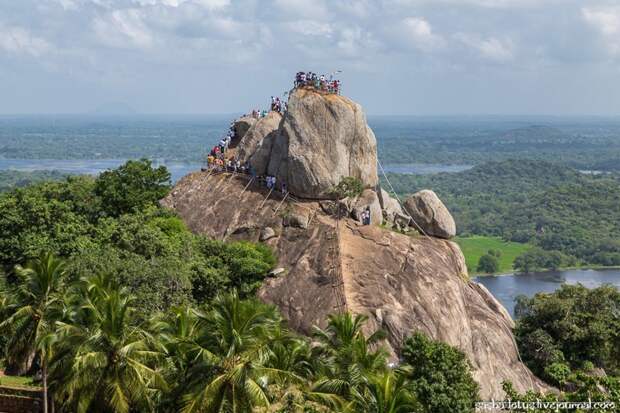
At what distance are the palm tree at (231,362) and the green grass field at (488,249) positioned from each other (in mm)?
99587

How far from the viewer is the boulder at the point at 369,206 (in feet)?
121

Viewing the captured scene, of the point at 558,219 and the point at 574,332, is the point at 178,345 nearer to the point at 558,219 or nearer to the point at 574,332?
the point at 574,332

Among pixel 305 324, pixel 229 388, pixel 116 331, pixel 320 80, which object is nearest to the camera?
pixel 229 388

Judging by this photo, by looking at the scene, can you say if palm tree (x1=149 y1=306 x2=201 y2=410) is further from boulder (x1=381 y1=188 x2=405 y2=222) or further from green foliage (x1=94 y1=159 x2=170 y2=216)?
green foliage (x1=94 y1=159 x2=170 y2=216)

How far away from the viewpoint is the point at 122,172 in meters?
42.7

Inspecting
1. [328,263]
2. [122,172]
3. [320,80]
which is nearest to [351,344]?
[328,263]

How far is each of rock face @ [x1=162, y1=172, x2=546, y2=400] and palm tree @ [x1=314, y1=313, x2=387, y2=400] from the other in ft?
22.7

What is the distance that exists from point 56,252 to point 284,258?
1102 cm

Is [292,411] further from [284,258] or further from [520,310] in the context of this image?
[520,310]

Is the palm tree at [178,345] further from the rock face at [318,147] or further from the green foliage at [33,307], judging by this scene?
the rock face at [318,147]

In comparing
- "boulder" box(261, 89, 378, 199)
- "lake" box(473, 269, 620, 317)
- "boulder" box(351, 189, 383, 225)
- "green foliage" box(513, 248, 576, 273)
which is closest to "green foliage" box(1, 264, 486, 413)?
"boulder" box(351, 189, 383, 225)

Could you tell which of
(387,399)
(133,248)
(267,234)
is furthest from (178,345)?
(267,234)

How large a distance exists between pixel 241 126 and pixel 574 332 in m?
24.3

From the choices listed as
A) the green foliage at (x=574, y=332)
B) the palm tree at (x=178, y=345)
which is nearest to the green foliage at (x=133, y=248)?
the palm tree at (x=178, y=345)
